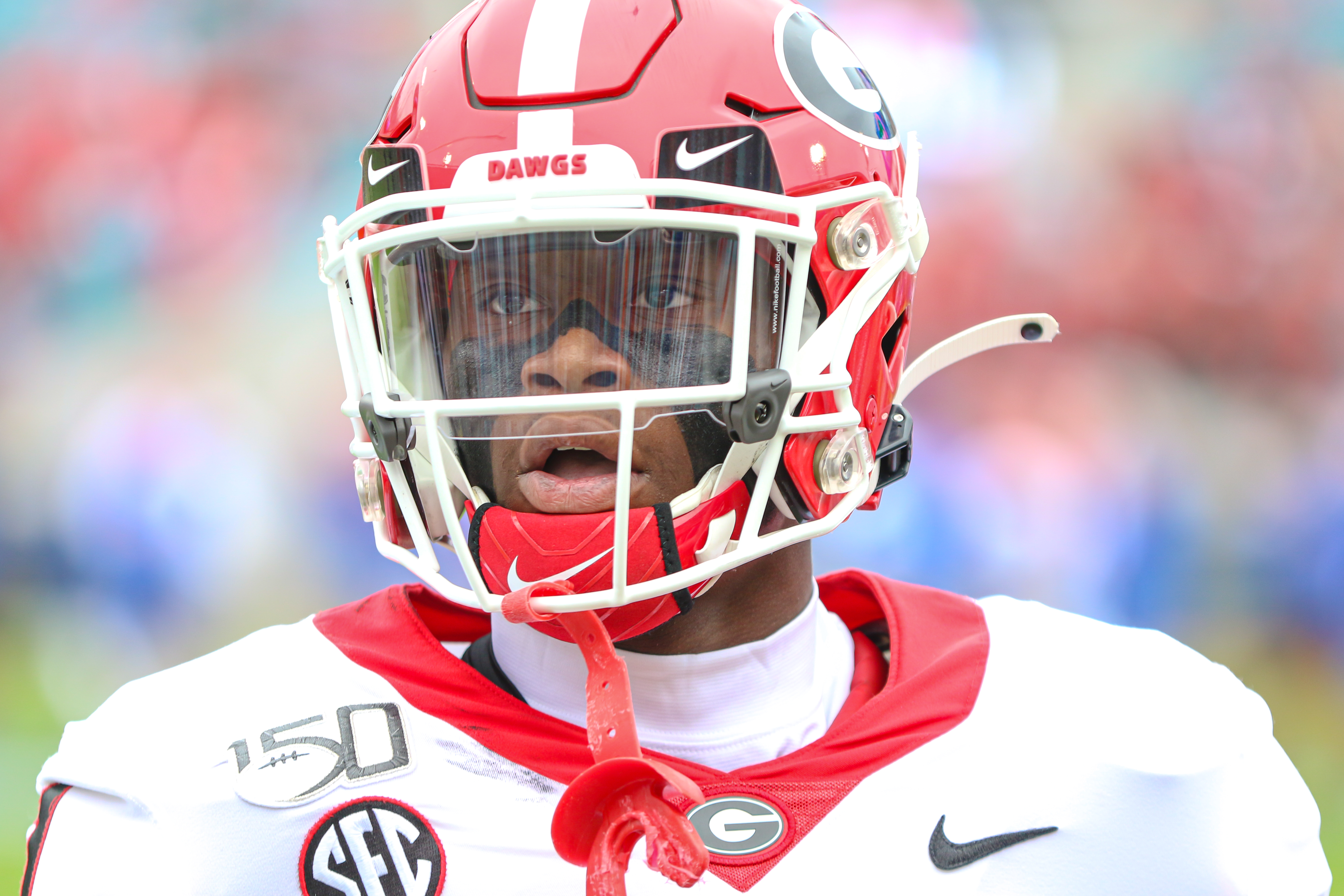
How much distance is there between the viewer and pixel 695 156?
1.13 meters

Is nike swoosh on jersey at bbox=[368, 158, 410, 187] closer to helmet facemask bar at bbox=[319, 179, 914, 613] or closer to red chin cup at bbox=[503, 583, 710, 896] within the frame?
helmet facemask bar at bbox=[319, 179, 914, 613]

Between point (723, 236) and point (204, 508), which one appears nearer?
point (723, 236)

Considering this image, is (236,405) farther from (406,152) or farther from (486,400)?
(486,400)

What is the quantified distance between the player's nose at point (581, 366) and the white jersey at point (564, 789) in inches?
14.0

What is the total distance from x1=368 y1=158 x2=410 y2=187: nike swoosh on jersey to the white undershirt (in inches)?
19.0

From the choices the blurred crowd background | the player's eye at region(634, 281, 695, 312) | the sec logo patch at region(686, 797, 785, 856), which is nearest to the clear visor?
the player's eye at region(634, 281, 695, 312)

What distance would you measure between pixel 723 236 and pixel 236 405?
2.16m

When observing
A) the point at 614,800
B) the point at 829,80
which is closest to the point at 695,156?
the point at 829,80

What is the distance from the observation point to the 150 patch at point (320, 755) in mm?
1106

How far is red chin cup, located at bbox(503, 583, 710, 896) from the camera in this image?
94cm

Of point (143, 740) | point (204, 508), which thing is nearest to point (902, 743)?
point (143, 740)

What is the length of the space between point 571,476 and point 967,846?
1.77 feet

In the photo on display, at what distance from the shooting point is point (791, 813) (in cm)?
117

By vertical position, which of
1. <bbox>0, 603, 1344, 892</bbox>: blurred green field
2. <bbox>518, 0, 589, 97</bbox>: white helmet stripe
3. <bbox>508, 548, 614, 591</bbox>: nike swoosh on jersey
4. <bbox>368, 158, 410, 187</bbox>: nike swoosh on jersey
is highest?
<bbox>518, 0, 589, 97</bbox>: white helmet stripe
